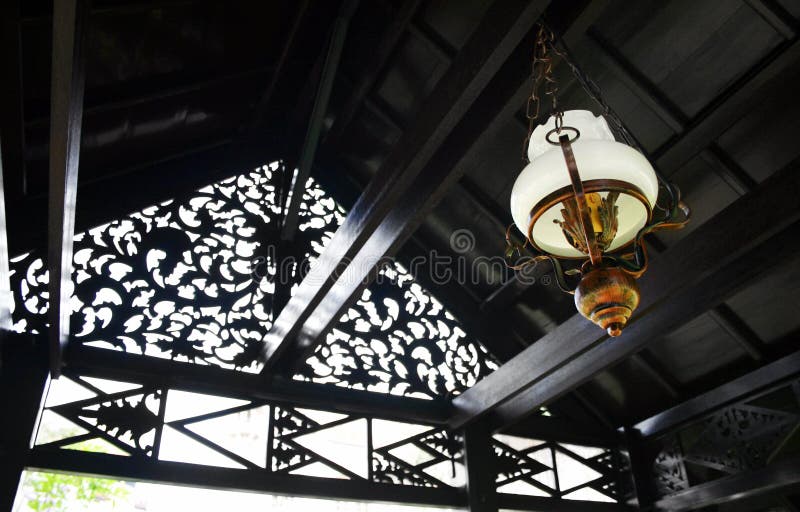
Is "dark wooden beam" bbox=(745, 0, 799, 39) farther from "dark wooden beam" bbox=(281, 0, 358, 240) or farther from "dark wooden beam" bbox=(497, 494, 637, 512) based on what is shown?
"dark wooden beam" bbox=(497, 494, 637, 512)

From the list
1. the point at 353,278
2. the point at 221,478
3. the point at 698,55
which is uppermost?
the point at 698,55

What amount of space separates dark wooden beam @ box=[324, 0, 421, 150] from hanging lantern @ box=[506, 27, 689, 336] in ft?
6.90

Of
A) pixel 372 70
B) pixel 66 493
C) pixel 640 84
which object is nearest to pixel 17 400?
pixel 372 70

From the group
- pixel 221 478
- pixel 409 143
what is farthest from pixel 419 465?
pixel 409 143

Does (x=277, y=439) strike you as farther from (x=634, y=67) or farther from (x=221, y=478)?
(x=634, y=67)

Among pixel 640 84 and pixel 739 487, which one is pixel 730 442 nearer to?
pixel 739 487

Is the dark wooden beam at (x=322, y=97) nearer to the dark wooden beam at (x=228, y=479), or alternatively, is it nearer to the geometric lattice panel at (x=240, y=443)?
the geometric lattice panel at (x=240, y=443)

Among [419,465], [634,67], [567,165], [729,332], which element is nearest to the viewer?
[567,165]

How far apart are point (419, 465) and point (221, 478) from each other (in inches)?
48.1

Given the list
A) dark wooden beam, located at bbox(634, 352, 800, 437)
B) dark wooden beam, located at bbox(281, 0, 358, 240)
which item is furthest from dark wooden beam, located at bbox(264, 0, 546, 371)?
dark wooden beam, located at bbox(634, 352, 800, 437)

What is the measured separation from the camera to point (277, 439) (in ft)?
12.9

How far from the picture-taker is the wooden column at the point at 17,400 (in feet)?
10.5

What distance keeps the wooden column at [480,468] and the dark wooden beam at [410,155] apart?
1323 mm

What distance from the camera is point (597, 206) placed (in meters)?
1.86
